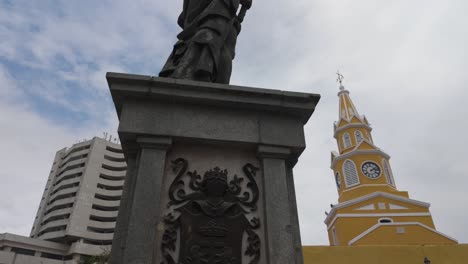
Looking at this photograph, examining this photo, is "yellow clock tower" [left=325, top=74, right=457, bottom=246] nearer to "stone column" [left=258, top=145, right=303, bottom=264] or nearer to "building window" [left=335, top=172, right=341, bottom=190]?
"building window" [left=335, top=172, right=341, bottom=190]

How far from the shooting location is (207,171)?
3.51 meters

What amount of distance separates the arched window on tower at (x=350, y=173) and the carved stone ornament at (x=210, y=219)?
99.8 ft

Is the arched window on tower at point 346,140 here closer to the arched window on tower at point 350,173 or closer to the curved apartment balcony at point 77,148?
the arched window on tower at point 350,173

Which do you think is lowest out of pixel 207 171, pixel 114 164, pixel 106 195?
pixel 207 171

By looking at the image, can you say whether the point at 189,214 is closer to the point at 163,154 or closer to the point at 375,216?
the point at 163,154

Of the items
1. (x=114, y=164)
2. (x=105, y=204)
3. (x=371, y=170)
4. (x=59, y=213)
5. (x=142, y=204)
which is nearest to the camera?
(x=142, y=204)

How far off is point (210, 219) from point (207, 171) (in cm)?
49

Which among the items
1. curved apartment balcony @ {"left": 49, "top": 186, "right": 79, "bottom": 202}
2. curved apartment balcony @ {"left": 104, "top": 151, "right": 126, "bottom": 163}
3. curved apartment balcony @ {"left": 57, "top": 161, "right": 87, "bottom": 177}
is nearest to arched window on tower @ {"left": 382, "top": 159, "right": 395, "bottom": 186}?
curved apartment balcony @ {"left": 104, "top": 151, "right": 126, "bottom": 163}

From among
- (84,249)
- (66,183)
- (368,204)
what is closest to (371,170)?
(368,204)

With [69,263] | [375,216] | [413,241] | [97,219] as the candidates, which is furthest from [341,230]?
[97,219]

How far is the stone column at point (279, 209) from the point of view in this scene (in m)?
3.14

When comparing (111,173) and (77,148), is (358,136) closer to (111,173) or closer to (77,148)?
(111,173)

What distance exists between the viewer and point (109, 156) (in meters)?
70.6

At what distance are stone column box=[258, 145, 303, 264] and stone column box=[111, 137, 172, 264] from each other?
97 cm
